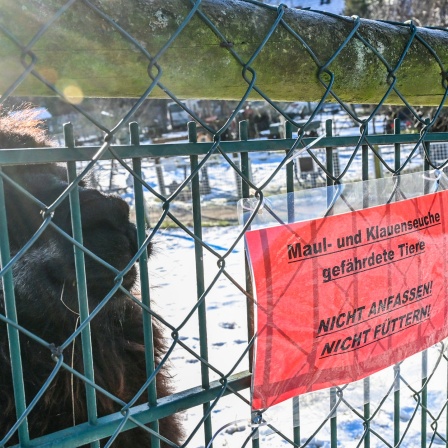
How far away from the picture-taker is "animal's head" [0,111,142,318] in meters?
1.86

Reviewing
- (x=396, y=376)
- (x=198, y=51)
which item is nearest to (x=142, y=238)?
(x=198, y=51)

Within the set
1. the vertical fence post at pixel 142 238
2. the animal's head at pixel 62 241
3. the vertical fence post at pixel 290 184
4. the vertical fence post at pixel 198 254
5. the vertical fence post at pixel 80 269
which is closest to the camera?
the vertical fence post at pixel 80 269

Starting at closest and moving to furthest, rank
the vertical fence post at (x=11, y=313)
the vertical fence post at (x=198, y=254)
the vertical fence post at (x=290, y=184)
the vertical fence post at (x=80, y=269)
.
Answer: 1. the vertical fence post at (x=11, y=313)
2. the vertical fence post at (x=80, y=269)
3. the vertical fence post at (x=198, y=254)
4. the vertical fence post at (x=290, y=184)

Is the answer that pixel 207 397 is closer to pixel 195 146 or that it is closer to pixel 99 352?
pixel 195 146

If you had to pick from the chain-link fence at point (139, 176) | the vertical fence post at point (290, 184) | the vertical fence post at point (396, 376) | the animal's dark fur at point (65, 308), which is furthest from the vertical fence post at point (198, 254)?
the vertical fence post at point (396, 376)

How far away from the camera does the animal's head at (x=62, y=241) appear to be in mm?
1857

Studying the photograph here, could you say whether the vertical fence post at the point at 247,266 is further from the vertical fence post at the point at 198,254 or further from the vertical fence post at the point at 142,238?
the vertical fence post at the point at 142,238

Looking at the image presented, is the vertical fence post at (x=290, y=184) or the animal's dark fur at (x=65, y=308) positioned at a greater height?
the vertical fence post at (x=290, y=184)

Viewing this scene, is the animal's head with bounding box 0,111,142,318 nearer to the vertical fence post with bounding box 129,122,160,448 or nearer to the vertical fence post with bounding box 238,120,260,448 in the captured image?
the vertical fence post with bounding box 129,122,160,448

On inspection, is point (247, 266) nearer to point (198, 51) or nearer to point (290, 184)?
point (290, 184)

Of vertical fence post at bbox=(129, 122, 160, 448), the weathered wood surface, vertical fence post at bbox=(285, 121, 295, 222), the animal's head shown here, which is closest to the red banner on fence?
vertical fence post at bbox=(285, 121, 295, 222)

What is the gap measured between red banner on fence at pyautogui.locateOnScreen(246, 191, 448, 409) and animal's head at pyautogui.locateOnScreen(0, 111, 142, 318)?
0.57m

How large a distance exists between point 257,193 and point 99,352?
1242 mm

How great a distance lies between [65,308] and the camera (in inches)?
83.6
